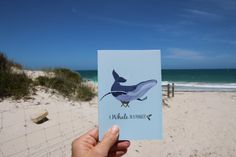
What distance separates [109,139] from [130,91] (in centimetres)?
33

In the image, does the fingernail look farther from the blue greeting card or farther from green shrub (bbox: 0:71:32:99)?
green shrub (bbox: 0:71:32:99)

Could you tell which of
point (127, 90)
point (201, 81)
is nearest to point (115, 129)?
point (127, 90)

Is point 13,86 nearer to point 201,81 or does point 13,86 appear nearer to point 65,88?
point 65,88

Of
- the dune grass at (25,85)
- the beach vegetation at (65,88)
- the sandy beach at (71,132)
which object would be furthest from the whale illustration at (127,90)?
the beach vegetation at (65,88)

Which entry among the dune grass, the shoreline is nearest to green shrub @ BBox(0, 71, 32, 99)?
the dune grass

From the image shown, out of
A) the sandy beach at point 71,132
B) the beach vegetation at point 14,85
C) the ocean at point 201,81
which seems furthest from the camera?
the ocean at point 201,81

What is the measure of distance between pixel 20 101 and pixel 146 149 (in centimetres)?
393

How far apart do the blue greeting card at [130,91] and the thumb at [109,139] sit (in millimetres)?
36

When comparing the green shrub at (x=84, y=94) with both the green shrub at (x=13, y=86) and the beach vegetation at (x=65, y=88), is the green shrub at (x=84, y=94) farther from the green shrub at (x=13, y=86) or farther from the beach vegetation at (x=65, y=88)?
the green shrub at (x=13, y=86)

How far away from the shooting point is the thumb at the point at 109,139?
1392mm

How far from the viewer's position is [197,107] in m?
10.8

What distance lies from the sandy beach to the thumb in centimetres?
383

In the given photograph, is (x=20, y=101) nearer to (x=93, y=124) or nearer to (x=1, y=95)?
(x=1, y=95)

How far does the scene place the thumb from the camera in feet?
4.57
